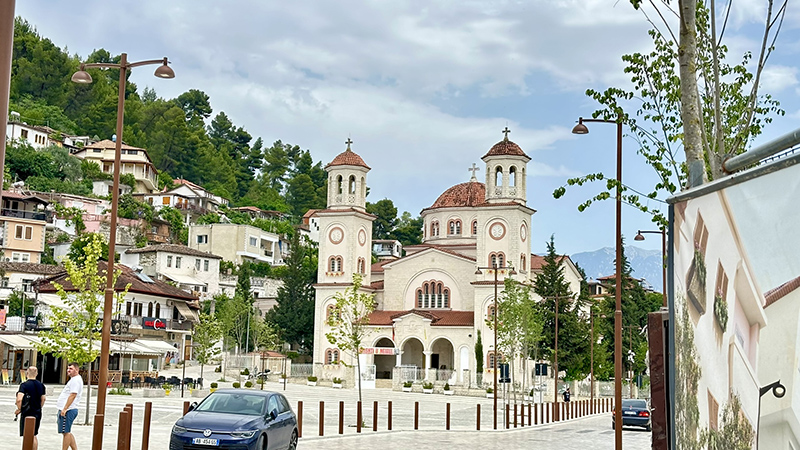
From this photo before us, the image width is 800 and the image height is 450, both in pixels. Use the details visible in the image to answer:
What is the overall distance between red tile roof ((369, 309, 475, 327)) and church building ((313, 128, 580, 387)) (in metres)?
0.08

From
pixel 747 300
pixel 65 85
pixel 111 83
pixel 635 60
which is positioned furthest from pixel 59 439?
pixel 111 83

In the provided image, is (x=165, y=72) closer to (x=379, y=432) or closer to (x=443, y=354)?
(x=379, y=432)

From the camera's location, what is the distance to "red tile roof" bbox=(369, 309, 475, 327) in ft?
238

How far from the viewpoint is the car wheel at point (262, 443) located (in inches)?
688

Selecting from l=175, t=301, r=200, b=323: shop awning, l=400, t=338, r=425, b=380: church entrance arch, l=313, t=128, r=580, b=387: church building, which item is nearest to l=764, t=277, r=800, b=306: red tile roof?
l=313, t=128, r=580, b=387: church building

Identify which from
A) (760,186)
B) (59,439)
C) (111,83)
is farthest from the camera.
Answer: (111,83)

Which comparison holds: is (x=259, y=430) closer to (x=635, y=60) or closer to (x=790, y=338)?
(x=635, y=60)

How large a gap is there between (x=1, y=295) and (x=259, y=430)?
5907 centimetres

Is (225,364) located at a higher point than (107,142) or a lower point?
lower

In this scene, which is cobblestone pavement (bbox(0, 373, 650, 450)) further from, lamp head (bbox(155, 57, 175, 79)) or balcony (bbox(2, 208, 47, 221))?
balcony (bbox(2, 208, 47, 221))

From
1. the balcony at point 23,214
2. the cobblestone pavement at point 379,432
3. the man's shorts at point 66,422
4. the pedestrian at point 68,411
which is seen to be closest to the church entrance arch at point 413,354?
the cobblestone pavement at point 379,432

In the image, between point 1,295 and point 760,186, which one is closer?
point 760,186

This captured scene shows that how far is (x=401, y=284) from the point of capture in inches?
3100

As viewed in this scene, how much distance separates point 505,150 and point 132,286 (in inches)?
1229
